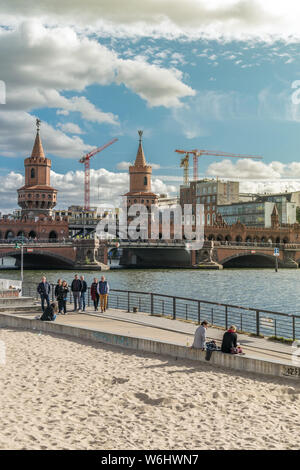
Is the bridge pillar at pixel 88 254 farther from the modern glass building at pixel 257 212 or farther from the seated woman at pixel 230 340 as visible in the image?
the seated woman at pixel 230 340

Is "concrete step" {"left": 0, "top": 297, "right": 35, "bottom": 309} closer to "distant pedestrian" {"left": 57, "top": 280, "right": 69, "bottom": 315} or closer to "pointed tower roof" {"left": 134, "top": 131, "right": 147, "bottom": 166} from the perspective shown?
"distant pedestrian" {"left": 57, "top": 280, "right": 69, "bottom": 315}

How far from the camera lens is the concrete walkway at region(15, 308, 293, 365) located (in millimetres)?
15202

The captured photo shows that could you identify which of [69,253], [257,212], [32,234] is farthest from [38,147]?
[257,212]

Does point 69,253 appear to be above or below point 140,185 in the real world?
below

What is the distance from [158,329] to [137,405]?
726 centimetres

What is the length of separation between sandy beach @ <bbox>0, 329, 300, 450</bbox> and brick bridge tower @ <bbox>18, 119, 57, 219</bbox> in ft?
309

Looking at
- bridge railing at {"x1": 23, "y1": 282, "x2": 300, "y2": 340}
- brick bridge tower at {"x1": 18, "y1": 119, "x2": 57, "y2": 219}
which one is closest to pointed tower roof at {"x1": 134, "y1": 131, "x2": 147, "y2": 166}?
brick bridge tower at {"x1": 18, "y1": 119, "x2": 57, "y2": 219}

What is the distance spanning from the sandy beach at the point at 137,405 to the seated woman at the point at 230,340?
0.67m

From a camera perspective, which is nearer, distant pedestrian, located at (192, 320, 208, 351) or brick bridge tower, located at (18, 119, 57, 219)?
distant pedestrian, located at (192, 320, 208, 351)

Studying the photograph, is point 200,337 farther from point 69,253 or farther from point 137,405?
point 69,253

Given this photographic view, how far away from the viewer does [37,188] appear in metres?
107

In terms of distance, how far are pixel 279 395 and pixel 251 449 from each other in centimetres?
325

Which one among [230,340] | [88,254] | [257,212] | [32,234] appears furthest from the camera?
[257,212]
